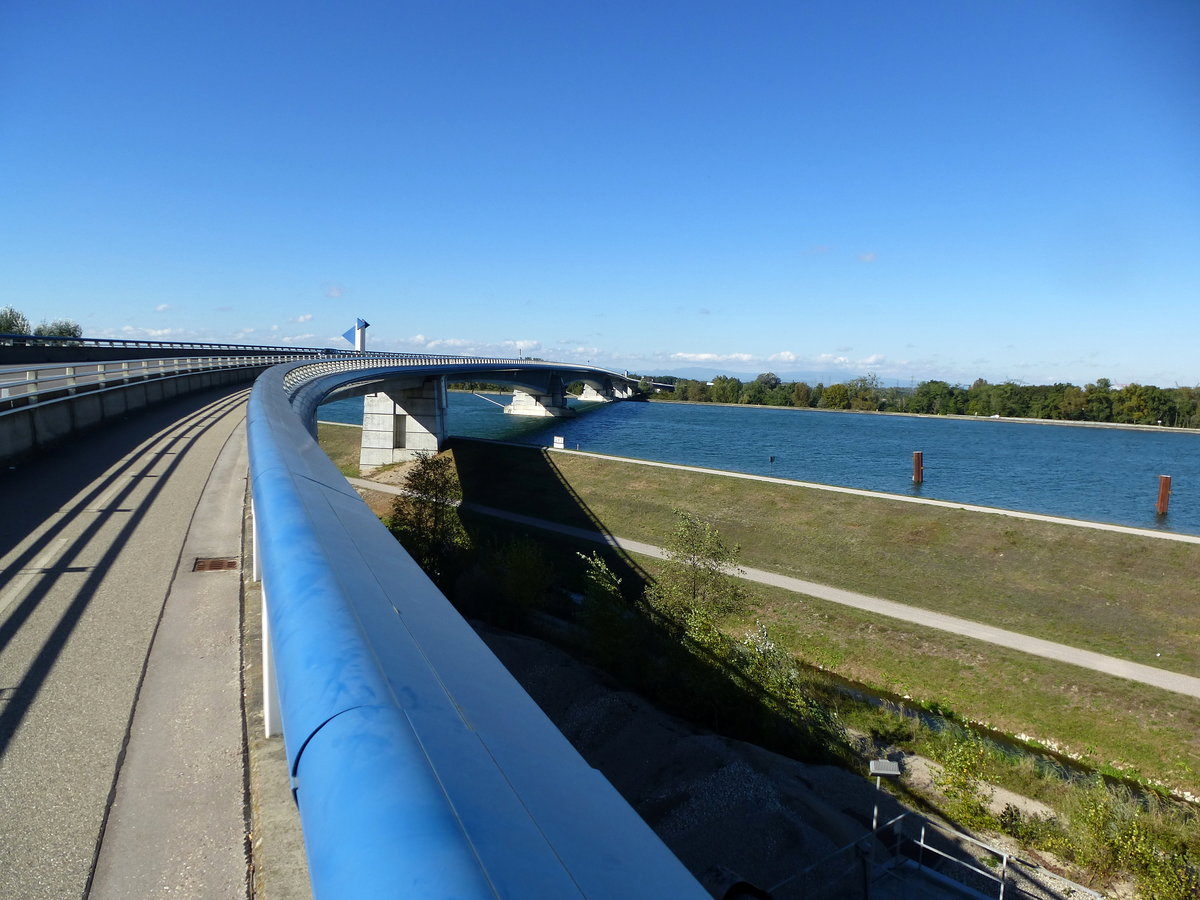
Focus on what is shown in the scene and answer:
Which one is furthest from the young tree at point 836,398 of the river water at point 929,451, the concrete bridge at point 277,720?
the concrete bridge at point 277,720

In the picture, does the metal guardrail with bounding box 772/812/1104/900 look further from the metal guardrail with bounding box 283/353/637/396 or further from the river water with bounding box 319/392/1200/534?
the river water with bounding box 319/392/1200/534

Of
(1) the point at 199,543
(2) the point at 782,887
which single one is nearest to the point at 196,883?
(1) the point at 199,543

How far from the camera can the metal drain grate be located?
807 centimetres

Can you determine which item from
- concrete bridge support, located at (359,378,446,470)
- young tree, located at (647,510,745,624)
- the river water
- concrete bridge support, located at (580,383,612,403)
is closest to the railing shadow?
young tree, located at (647,510,745,624)

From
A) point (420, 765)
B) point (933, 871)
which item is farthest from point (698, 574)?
point (420, 765)

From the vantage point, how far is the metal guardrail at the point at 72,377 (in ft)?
45.2

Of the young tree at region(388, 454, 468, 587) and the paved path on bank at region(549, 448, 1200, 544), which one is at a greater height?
the paved path on bank at region(549, 448, 1200, 544)

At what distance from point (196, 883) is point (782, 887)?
11062 mm

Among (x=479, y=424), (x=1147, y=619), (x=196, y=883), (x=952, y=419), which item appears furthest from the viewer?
(x=952, y=419)

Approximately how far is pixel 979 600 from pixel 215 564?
990 inches

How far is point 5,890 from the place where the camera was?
11.4 ft

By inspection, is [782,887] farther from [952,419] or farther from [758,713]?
[952,419]

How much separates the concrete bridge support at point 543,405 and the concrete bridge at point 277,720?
84.0 m

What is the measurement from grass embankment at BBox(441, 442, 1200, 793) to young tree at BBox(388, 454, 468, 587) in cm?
803
